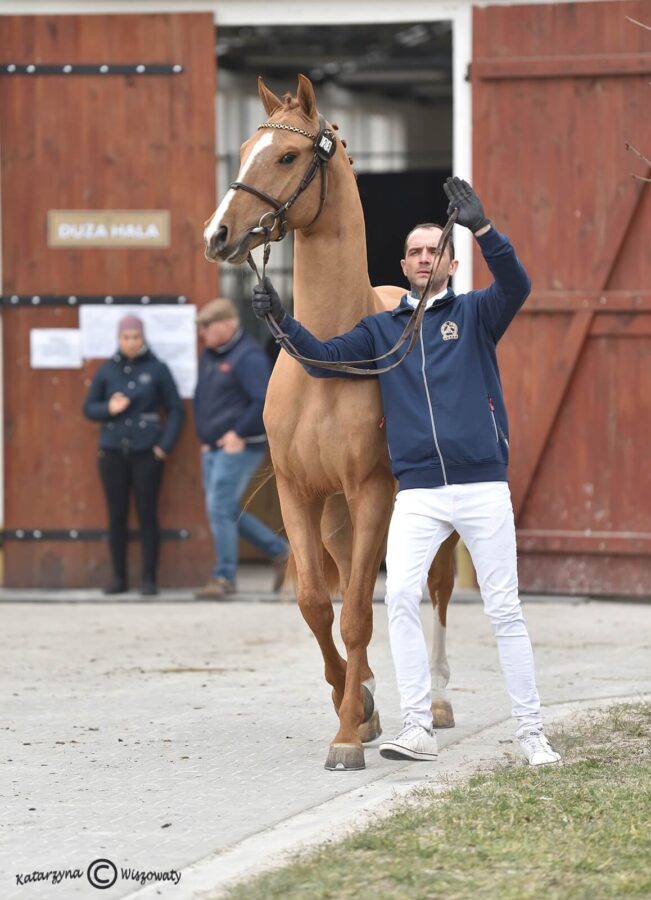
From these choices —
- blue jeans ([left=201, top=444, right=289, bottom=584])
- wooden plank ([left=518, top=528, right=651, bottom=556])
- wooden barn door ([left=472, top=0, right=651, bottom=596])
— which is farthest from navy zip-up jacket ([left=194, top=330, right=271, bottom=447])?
wooden plank ([left=518, top=528, right=651, bottom=556])

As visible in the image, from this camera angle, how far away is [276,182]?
600cm

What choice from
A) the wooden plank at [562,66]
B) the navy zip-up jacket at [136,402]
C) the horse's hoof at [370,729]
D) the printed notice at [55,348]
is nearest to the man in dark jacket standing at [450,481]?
the horse's hoof at [370,729]

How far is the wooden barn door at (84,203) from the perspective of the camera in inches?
436

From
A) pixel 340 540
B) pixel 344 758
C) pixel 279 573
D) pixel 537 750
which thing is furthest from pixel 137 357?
pixel 537 750

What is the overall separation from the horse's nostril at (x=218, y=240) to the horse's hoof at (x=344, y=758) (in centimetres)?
184

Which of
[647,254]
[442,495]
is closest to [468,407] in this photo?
[442,495]

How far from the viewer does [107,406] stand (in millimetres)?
10977

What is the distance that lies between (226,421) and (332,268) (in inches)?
181

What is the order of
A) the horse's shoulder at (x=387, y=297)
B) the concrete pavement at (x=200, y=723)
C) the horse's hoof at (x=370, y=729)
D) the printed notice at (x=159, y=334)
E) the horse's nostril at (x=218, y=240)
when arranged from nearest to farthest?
the concrete pavement at (x=200, y=723) < the horse's nostril at (x=218, y=240) < the horse's hoof at (x=370, y=729) < the horse's shoulder at (x=387, y=297) < the printed notice at (x=159, y=334)

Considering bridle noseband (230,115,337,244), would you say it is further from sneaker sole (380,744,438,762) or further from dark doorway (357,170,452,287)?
dark doorway (357,170,452,287)

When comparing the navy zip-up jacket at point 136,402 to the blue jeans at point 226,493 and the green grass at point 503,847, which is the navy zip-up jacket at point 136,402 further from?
the green grass at point 503,847

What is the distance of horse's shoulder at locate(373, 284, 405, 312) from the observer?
22.2 ft

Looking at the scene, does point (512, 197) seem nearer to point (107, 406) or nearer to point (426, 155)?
point (107, 406)

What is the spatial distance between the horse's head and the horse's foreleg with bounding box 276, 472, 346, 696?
1.02m
